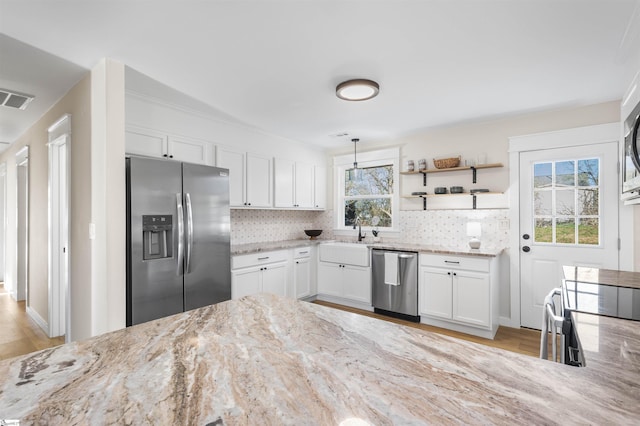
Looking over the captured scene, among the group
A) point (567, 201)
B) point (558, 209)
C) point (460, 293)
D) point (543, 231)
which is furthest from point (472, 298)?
point (567, 201)

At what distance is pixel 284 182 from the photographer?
4418mm

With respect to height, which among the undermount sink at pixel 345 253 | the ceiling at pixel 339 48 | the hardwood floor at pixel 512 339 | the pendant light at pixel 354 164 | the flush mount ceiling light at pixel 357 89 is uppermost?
the ceiling at pixel 339 48

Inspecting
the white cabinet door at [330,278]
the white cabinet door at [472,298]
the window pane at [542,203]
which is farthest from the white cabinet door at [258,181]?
the window pane at [542,203]

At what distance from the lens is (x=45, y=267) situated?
3.46 metres

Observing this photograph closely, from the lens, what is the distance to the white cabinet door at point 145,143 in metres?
2.79

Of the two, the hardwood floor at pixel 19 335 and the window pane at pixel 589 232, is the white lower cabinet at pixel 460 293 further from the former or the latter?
the hardwood floor at pixel 19 335

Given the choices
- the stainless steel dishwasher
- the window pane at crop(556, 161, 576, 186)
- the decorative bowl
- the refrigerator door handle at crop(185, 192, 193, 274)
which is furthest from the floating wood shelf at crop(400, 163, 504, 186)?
the refrigerator door handle at crop(185, 192, 193, 274)

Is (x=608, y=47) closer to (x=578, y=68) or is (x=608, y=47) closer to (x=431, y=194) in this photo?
(x=578, y=68)

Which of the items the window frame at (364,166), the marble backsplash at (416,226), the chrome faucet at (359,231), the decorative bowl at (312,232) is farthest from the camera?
the decorative bowl at (312,232)

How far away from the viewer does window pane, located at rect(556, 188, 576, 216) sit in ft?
10.8

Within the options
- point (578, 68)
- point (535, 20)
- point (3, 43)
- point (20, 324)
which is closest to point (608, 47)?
point (578, 68)

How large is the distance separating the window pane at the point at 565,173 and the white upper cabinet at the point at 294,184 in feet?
10.1

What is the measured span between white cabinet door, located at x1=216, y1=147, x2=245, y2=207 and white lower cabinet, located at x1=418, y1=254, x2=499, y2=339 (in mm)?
2253

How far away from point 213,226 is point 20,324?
286 centimetres
